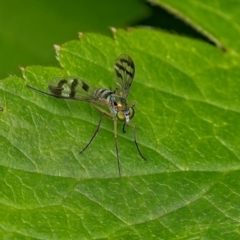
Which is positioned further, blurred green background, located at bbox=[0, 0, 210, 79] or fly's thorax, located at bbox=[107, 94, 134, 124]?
blurred green background, located at bbox=[0, 0, 210, 79]

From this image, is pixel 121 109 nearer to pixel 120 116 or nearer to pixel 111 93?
pixel 120 116

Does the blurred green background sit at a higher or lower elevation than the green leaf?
higher

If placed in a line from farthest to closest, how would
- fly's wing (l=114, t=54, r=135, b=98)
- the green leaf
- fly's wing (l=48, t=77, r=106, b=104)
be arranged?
fly's wing (l=114, t=54, r=135, b=98) → fly's wing (l=48, t=77, r=106, b=104) → the green leaf

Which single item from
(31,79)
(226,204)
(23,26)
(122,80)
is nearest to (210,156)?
(226,204)

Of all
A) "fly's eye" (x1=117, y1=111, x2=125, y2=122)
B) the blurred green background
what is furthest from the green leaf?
the blurred green background

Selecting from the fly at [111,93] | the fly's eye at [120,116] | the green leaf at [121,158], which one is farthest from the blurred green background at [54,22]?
the fly's eye at [120,116]

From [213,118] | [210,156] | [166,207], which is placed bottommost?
[166,207]

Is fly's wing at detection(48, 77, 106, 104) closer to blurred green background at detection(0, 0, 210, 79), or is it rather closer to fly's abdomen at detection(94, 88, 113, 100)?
fly's abdomen at detection(94, 88, 113, 100)

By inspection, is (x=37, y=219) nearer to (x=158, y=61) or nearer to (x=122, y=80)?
(x=122, y=80)
